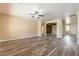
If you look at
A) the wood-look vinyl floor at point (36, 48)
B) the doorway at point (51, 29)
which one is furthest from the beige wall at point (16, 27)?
the doorway at point (51, 29)

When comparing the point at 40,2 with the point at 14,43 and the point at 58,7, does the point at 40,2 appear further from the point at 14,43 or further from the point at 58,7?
the point at 14,43

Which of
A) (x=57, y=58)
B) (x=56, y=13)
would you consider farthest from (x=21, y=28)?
(x=57, y=58)

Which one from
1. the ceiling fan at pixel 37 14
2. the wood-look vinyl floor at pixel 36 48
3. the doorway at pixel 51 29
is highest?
the ceiling fan at pixel 37 14

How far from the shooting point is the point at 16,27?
2.55 meters

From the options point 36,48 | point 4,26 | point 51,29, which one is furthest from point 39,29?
point 4,26

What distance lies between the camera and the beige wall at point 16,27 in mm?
2449

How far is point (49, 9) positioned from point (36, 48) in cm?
87

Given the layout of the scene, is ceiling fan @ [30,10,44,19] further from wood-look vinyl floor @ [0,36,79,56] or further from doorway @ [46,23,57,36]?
wood-look vinyl floor @ [0,36,79,56]

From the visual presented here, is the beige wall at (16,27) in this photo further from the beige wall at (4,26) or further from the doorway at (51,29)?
the doorway at (51,29)

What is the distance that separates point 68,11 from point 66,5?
0.18m

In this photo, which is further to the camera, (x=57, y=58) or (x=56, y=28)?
(x=56, y=28)

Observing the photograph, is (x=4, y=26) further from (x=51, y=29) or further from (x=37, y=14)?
(x=51, y=29)

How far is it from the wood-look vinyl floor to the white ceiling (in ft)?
1.78

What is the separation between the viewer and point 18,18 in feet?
8.36
